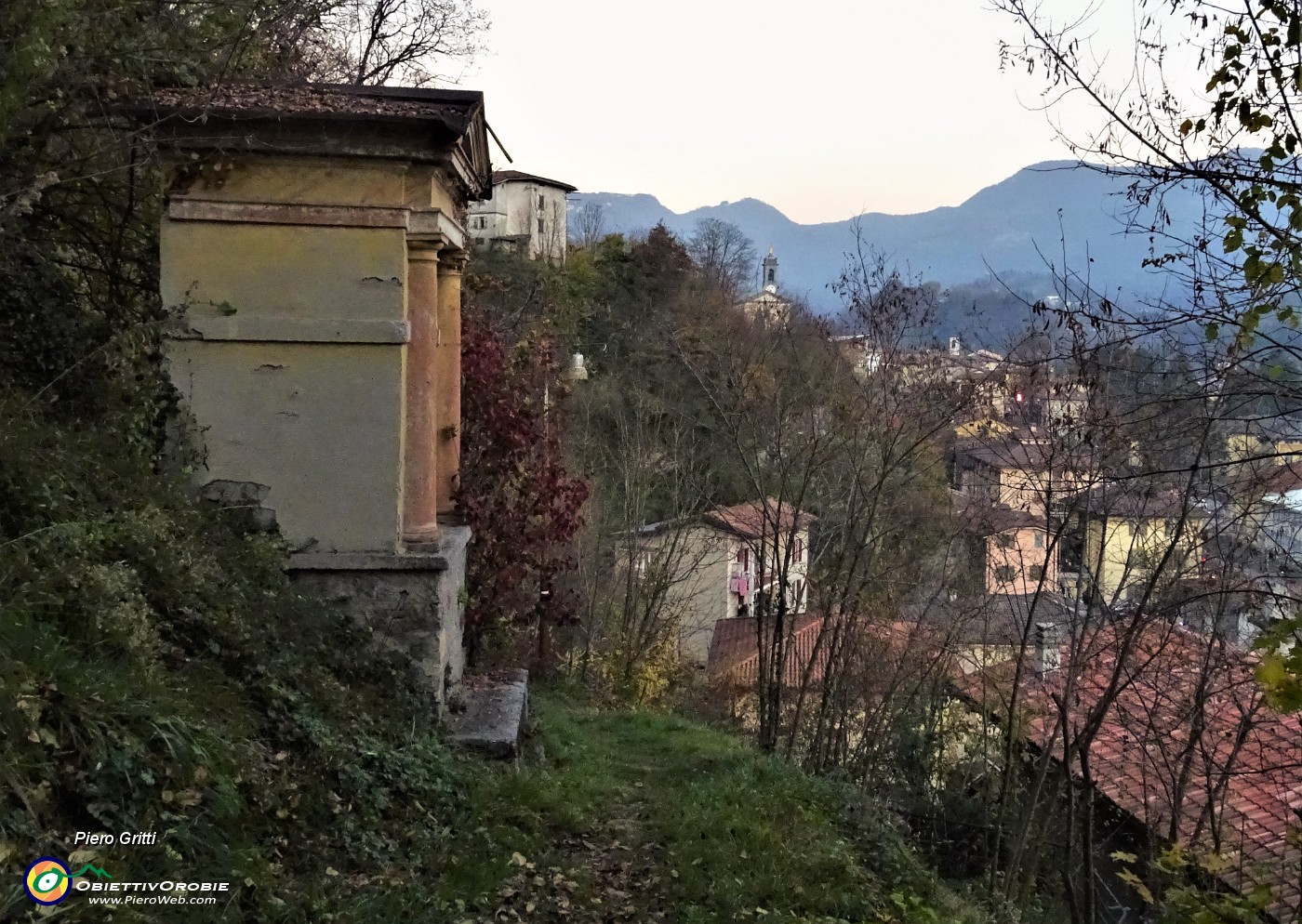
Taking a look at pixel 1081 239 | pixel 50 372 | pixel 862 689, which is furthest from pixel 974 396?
pixel 50 372

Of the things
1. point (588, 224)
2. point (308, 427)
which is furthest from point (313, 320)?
point (588, 224)

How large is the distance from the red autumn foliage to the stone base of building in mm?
1698

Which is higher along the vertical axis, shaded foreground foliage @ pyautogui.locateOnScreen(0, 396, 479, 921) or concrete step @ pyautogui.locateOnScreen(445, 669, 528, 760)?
shaded foreground foliage @ pyautogui.locateOnScreen(0, 396, 479, 921)

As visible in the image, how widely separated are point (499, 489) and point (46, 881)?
6.06 metres

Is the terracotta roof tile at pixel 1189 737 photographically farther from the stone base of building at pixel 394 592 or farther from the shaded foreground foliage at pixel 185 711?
the shaded foreground foliage at pixel 185 711

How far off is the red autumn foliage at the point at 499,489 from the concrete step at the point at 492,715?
79cm

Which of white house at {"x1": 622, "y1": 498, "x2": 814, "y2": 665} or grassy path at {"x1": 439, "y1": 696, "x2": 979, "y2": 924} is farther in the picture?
white house at {"x1": 622, "y1": 498, "x2": 814, "y2": 665}

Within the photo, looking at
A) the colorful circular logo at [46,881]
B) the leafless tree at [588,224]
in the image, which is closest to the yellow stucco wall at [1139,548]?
the colorful circular logo at [46,881]

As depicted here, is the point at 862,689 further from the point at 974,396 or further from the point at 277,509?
the point at 277,509

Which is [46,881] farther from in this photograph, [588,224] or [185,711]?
[588,224]

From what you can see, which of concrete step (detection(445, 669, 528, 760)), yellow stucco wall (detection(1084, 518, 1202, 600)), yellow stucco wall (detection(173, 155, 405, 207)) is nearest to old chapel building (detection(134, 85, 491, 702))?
yellow stucco wall (detection(173, 155, 405, 207))

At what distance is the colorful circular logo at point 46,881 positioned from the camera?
7.64 ft

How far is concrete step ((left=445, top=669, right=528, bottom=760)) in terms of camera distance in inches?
220

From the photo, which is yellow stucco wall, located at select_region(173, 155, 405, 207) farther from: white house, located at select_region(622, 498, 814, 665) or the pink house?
the pink house
